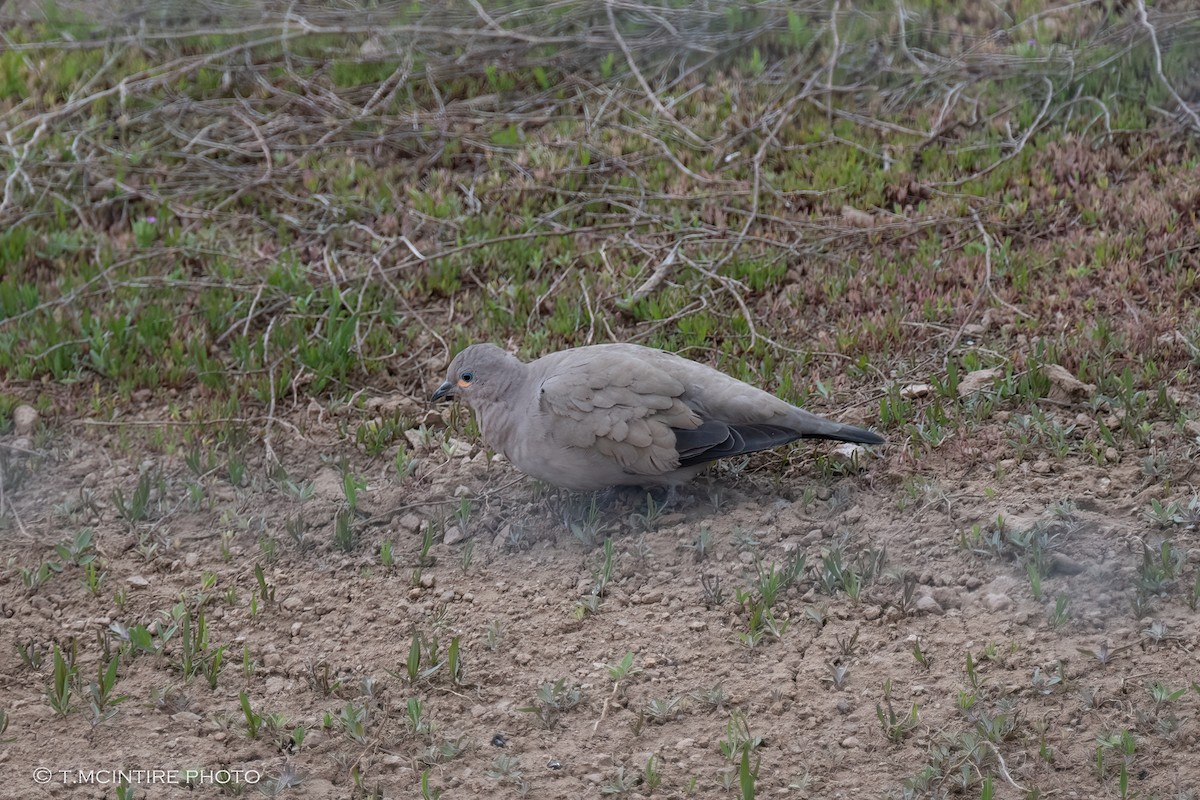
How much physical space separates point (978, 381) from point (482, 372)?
236cm

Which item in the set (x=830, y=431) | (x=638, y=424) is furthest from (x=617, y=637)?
(x=830, y=431)

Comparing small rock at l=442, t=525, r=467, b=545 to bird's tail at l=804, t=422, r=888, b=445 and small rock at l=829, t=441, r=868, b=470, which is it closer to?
bird's tail at l=804, t=422, r=888, b=445

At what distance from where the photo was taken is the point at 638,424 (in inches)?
197

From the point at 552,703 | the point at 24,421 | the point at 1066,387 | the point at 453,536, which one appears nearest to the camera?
the point at 552,703

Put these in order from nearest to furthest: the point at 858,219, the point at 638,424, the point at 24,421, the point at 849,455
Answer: the point at 638,424
the point at 849,455
the point at 24,421
the point at 858,219

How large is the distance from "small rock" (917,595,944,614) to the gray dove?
2.69 feet

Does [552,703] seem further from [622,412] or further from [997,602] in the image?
[997,602]

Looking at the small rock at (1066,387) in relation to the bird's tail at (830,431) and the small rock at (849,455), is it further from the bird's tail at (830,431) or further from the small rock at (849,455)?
the bird's tail at (830,431)

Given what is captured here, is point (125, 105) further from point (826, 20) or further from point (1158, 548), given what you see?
point (1158, 548)

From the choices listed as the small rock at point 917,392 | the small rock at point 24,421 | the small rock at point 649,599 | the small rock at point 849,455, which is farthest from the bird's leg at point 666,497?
the small rock at point 24,421

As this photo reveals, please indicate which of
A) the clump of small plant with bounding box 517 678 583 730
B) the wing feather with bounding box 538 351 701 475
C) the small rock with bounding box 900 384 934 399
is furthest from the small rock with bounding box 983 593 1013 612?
the small rock with bounding box 900 384 934 399

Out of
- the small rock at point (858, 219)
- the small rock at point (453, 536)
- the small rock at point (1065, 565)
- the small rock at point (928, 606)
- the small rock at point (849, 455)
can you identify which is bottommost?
the small rock at point (453, 536)

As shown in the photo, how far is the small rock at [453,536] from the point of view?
5.26m

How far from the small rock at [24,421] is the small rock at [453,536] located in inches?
99.4
